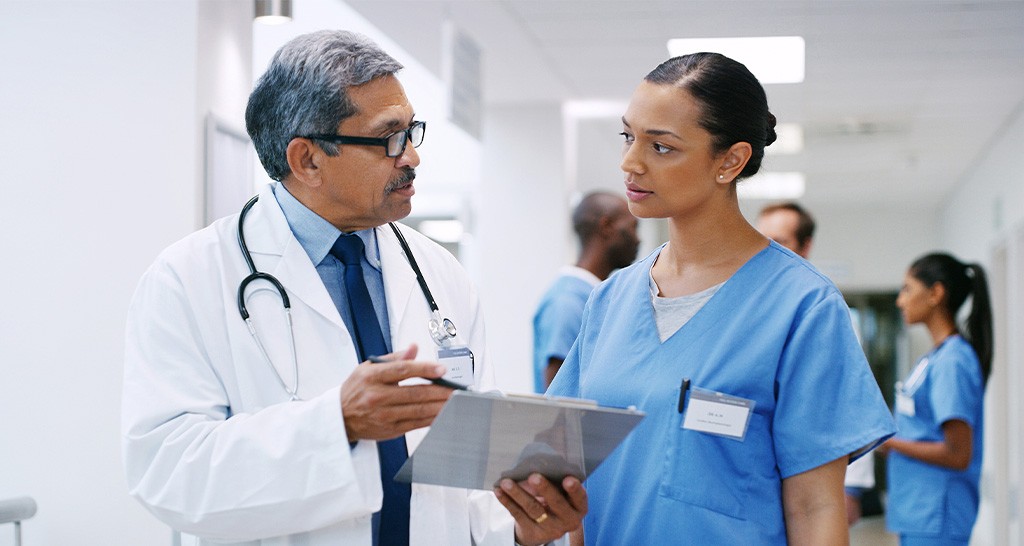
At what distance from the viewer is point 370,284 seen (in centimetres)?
180

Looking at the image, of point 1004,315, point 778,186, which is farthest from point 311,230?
point 778,186

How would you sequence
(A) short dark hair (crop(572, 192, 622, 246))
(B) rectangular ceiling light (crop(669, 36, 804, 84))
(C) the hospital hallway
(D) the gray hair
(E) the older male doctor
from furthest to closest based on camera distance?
(C) the hospital hallway → (B) rectangular ceiling light (crop(669, 36, 804, 84)) → (A) short dark hair (crop(572, 192, 622, 246)) → (D) the gray hair → (E) the older male doctor

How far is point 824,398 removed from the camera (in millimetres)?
1564

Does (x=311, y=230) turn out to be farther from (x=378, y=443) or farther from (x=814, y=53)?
(x=814, y=53)

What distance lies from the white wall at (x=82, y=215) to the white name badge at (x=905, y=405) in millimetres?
2575

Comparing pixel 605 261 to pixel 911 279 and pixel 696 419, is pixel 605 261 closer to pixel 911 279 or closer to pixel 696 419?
pixel 911 279

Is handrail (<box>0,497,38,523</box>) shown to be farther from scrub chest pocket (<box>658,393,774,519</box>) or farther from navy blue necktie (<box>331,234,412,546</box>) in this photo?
scrub chest pocket (<box>658,393,774,519</box>)

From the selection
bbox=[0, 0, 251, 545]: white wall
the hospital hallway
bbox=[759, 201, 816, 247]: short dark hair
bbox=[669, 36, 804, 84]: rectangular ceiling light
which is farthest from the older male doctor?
the hospital hallway

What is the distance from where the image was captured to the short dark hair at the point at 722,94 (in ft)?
5.39

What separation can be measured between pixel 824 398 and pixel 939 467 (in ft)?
7.90

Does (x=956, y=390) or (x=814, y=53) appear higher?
(x=814, y=53)

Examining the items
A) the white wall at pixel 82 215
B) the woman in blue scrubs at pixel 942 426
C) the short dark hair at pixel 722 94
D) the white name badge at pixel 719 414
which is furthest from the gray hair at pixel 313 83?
the woman in blue scrubs at pixel 942 426

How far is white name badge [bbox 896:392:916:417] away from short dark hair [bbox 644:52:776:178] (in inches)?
98.5

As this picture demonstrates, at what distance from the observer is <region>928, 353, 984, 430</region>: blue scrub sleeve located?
145 inches
